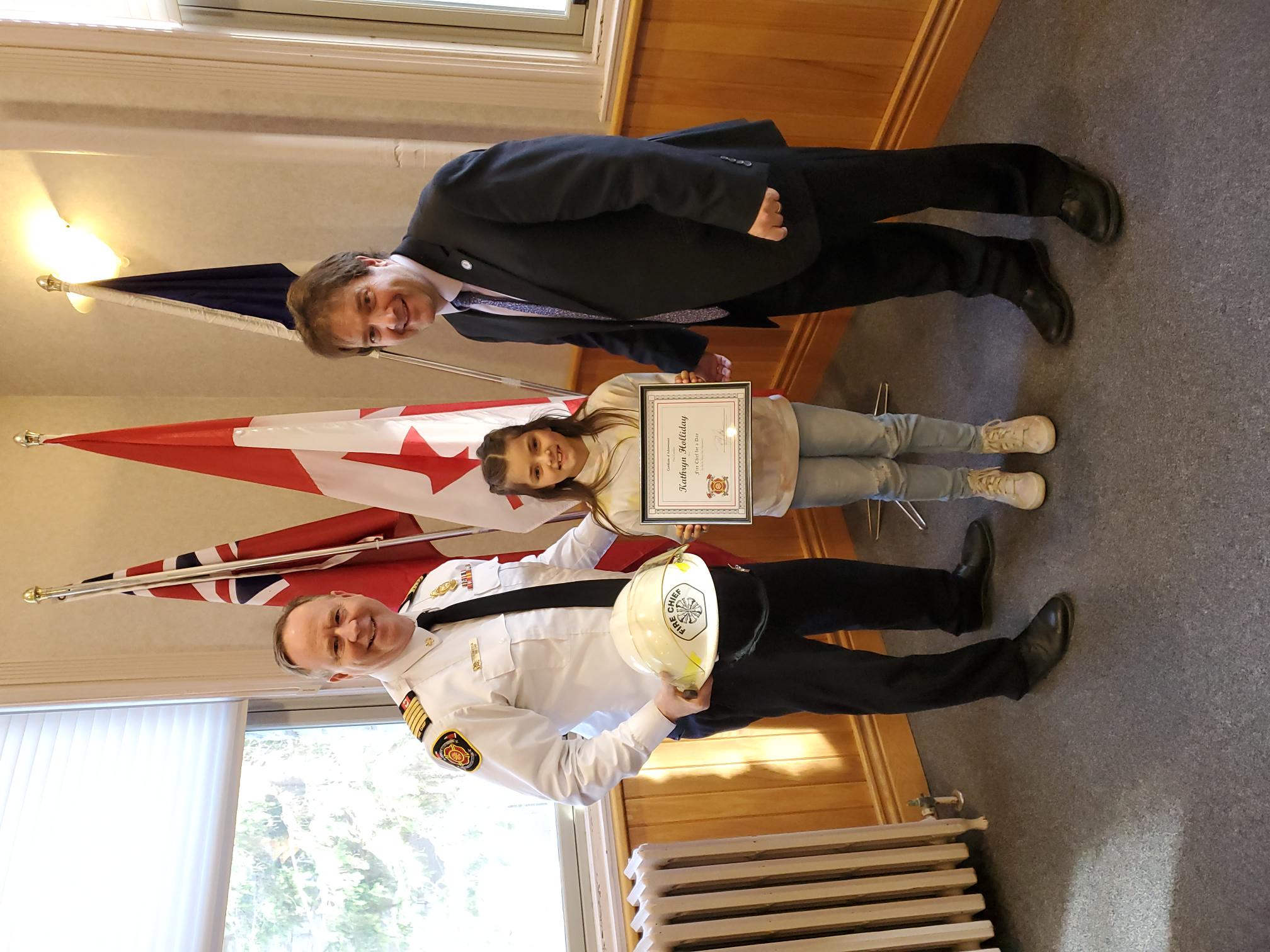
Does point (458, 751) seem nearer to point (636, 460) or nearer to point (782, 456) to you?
point (636, 460)

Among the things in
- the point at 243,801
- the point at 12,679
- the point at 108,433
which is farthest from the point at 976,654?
the point at 12,679

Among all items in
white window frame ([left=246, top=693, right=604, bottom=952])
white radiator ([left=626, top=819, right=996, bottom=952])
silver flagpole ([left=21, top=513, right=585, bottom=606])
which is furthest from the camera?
white window frame ([left=246, top=693, right=604, bottom=952])

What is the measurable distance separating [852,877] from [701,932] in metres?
0.47

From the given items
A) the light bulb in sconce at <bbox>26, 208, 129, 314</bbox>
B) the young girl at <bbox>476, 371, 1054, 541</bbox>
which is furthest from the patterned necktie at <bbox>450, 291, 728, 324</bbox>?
Answer: the light bulb in sconce at <bbox>26, 208, 129, 314</bbox>

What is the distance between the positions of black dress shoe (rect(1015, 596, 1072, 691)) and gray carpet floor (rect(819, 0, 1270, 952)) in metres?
0.03

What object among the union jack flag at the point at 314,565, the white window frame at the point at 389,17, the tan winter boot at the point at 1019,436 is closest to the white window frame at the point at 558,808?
the union jack flag at the point at 314,565

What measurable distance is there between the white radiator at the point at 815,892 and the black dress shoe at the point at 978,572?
0.57m

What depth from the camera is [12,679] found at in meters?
2.48

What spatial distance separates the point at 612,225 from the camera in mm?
1713

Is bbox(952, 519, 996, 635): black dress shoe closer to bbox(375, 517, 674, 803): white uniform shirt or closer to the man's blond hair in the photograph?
bbox(375, 517, 674, 803): white uniform shirt

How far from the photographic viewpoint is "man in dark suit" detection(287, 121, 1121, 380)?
1.58 m

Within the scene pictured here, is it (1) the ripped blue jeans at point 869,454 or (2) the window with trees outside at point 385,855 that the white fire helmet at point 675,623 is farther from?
(2) the window with trees outside at point 385,855

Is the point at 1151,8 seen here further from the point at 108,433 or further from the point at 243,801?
the point at 243,801

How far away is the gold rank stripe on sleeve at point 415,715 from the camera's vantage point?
5.71 feet
